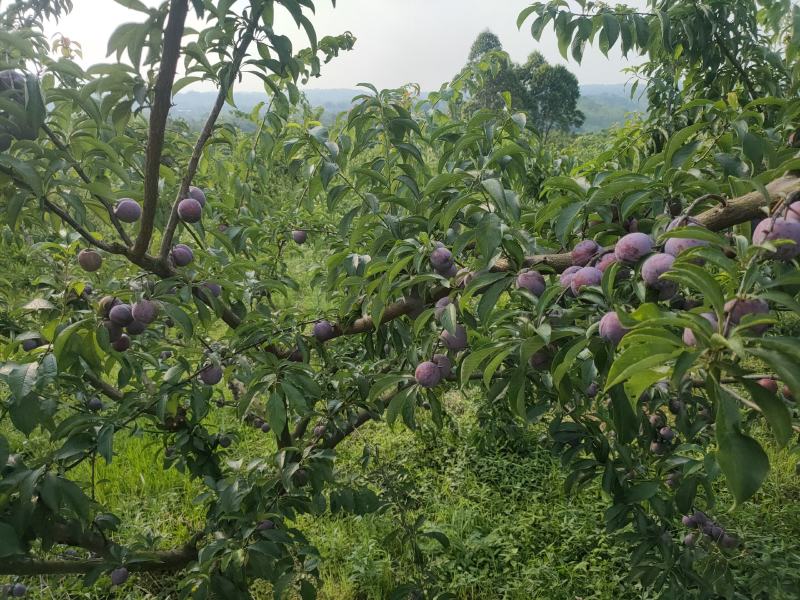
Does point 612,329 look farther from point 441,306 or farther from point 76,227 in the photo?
point 76,227

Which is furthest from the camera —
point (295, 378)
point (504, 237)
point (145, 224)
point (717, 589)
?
point (717, 589)

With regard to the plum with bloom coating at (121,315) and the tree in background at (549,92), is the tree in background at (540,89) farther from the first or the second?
the plum with bloom coating at (121,315)

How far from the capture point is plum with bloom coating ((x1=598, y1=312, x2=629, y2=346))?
23.6 inches

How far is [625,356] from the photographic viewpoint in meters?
0.48

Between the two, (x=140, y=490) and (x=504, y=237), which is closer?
(x=504, y=237)

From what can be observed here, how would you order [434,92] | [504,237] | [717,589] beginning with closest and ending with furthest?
[504,237], [717,589], [434,92]

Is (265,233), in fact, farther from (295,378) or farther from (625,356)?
(625,356)

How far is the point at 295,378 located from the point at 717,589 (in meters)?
1.33

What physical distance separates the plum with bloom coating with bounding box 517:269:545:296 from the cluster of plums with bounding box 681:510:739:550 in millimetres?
1440

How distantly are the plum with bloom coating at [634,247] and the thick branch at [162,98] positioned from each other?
0.72 m

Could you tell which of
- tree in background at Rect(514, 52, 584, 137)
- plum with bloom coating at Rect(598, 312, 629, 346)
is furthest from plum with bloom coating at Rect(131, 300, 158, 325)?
tree in background at Rect(514, 52, 584, 137)

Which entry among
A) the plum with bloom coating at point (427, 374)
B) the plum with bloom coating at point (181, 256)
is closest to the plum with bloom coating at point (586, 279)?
the plum with bloom coating at point (427, 374)

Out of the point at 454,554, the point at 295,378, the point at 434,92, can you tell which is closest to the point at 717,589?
the point at 454,554

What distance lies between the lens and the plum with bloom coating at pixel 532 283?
→ 770mm
